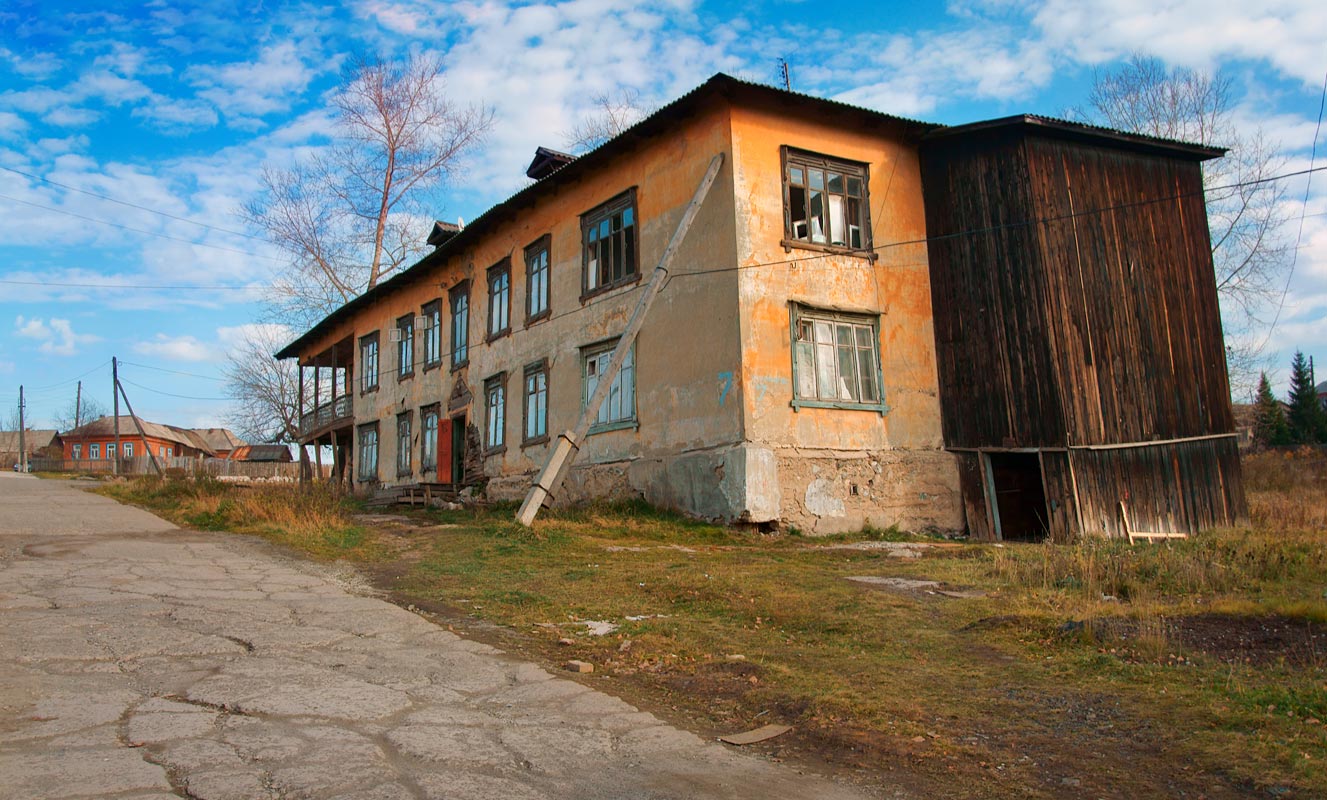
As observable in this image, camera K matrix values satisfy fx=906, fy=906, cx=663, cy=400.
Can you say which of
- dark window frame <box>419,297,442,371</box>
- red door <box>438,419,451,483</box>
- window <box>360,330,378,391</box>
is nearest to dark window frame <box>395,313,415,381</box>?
dark window frame <box>419,297,442,371</box>

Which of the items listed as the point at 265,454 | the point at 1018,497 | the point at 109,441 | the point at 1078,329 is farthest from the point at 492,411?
the point at 109,441

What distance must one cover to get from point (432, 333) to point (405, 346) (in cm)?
221

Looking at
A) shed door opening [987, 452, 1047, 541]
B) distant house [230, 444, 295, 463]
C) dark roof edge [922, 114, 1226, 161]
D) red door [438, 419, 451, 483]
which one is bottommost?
shed door opening [987, 452, 1047, 541]

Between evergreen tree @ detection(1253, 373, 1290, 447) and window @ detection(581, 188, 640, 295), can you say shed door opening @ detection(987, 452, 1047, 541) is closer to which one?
window @ detection(581, 188, 640, 295)

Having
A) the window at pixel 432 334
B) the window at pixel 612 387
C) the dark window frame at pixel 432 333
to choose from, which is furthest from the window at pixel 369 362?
the window at pixel 612 387

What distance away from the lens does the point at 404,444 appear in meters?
27.3

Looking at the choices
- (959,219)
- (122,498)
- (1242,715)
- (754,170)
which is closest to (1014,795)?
(1242,715)

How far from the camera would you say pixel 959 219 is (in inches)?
631

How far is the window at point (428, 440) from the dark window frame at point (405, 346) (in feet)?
5.67

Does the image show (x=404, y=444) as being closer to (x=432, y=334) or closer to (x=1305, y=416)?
(x=432, y=334)

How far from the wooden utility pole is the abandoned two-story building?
1.20 feet

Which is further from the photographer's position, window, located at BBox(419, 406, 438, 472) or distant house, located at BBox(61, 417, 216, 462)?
distant house, located at BBox(61, 417, 216, 462)

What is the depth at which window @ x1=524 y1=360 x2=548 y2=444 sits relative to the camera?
777 inches

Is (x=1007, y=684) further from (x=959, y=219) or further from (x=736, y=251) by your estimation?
(x=959, y=219)
